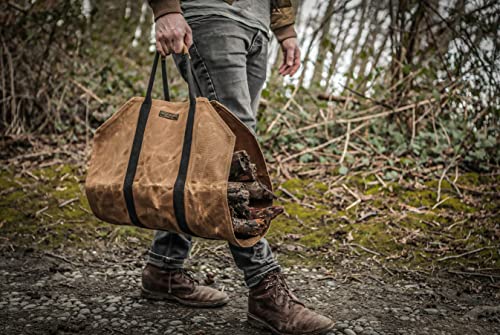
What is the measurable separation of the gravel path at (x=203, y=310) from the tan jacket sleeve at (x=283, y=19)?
1.37 m

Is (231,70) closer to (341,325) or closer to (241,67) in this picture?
(241,67)

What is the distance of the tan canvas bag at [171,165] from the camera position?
6.23 ft

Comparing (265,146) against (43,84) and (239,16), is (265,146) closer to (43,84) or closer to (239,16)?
(43,84)

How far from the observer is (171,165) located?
197cm

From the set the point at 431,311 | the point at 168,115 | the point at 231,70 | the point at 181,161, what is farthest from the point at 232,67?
the point at 431,311

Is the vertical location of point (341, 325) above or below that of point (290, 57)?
below

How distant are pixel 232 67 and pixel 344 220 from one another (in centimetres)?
199

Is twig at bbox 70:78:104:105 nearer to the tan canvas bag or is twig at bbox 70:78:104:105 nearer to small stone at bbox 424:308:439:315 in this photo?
the tan canvas bag

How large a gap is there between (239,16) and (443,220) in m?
2.37

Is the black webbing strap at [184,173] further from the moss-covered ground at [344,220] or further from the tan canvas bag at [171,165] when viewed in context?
the moss-covered ground at [344,220]

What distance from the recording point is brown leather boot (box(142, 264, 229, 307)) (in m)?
2.46

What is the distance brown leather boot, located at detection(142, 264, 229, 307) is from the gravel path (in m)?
0.04

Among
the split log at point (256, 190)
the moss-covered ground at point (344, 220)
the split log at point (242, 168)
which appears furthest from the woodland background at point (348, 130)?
the split log at point (242, 168)

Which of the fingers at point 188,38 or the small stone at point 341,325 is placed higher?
the fingers at point 188,38
